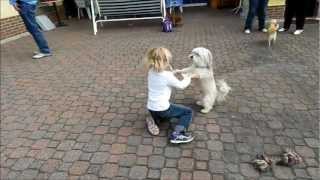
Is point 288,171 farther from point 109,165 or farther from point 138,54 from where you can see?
point 138,54

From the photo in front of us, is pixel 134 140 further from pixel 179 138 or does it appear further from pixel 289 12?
pixel 289 12

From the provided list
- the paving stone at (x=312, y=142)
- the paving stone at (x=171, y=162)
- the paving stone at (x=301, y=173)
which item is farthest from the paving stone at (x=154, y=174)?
the paving stone at (x=312, y=142)

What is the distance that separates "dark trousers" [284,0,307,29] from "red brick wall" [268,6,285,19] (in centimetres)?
116

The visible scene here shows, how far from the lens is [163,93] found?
325 cm

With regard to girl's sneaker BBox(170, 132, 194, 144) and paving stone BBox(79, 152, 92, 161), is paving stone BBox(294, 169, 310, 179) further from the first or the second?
paving stone BBox(79, 152, 92, 161)

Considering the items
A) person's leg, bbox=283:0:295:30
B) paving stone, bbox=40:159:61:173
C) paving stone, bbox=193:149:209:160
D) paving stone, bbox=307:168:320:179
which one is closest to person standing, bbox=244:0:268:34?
person's leg, bbox=283:0:295:30

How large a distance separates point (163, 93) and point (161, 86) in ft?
0.30

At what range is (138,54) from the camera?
6262 mm

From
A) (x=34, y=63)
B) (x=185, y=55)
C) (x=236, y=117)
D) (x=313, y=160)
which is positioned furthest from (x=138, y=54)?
(x=313, y=160)

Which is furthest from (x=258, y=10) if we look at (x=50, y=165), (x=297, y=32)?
(x=50, y=165)

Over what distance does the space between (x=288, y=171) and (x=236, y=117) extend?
39.4 inches

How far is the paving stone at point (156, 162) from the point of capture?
296 centimetres

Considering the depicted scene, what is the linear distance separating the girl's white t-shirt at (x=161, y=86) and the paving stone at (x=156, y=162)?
0.51m

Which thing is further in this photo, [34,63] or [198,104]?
A: [34,63]
